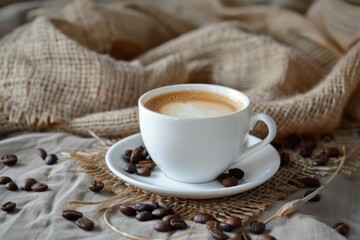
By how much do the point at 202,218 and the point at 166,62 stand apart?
46 centimetres

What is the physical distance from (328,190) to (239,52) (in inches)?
17.3

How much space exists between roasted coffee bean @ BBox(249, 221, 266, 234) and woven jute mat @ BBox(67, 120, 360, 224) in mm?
16

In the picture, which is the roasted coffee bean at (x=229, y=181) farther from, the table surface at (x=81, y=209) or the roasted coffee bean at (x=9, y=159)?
the roasted coffee bean at (x=9, y=159)

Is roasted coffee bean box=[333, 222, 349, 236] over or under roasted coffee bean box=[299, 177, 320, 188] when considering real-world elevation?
over

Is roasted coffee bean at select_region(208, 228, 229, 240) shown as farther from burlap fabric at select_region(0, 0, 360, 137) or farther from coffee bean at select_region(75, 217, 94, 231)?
burlap fabric at select_region(0, 0, 360, 137)

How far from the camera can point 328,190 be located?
82cm

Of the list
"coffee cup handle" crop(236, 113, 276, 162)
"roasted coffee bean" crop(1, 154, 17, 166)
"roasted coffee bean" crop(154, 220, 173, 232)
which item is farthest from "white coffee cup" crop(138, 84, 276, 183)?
"roasted coffee bean" crop(1, 154, 17, 166)

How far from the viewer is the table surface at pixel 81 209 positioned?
0.69 m

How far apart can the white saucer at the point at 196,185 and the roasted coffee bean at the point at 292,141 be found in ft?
0.29

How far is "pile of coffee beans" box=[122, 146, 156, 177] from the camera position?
81cm

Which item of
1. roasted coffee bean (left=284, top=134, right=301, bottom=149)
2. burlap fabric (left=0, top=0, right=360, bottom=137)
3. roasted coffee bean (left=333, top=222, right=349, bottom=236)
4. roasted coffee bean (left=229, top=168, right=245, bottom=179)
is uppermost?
burlap fabric (left=0, top=0, right=360, bottom=137)

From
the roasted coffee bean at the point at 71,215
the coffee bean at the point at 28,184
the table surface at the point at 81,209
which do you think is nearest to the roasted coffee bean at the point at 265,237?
the table surface at the point at 81,209

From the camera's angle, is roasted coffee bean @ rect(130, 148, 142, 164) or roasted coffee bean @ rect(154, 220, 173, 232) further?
roasted coffee bean @ rect(130, 148, 142, 164)

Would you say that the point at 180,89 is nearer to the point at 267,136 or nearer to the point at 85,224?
the point at 267,136
